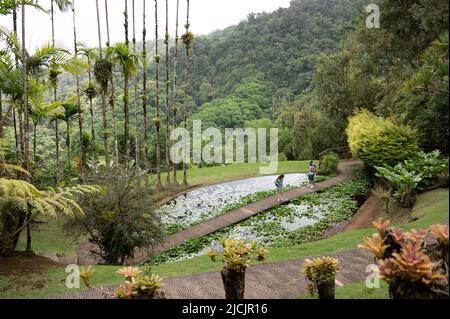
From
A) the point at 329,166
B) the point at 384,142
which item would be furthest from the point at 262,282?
the point at 329,166

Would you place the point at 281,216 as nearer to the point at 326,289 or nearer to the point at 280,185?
the point at 280,185

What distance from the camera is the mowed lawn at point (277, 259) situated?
8.01 m

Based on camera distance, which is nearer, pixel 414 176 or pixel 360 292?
pixel 360 292

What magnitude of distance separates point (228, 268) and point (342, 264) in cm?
392

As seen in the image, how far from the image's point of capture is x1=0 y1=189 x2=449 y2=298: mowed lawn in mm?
8009

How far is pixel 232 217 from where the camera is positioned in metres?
16.2

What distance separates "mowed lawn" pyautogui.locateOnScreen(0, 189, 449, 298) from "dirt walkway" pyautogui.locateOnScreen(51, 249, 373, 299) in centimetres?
50

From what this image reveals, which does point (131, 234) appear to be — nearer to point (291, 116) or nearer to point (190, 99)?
point (291, 116)

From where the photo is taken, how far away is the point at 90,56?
15.2 metres

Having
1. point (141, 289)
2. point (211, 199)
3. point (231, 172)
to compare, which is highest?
point (141, 289)

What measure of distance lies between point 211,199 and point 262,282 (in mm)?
10915

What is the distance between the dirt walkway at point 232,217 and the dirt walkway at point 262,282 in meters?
3.56

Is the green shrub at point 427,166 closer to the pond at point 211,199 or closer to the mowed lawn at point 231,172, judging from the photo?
the pond at point 211,199
